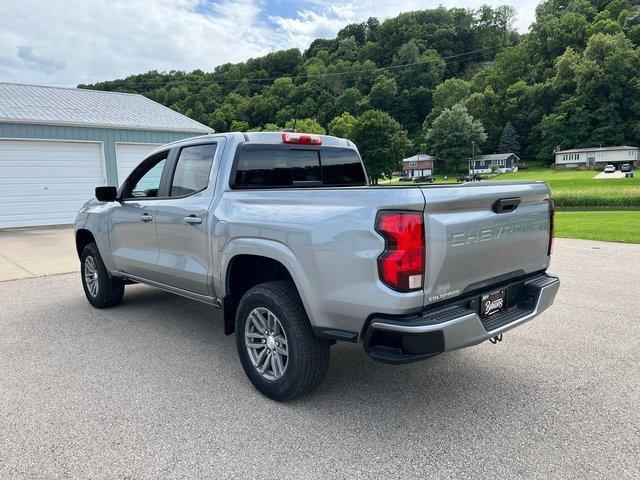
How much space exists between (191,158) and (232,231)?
3.85 ft

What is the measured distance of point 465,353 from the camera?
13.9 feet

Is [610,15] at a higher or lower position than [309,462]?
higher

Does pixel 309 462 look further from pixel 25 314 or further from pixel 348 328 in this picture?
pixel 25 314

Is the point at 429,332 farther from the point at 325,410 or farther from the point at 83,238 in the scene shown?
the point at 83,238

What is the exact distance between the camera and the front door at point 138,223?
4.60 meters

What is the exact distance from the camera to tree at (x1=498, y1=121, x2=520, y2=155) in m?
94.1

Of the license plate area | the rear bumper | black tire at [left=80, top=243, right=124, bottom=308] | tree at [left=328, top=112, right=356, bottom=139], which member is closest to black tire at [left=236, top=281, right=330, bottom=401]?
the rear bumper

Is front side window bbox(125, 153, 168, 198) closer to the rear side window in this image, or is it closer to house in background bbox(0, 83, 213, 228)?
the rear side window

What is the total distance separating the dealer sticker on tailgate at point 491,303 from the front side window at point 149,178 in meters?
3.23

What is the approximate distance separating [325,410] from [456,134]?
94355mm

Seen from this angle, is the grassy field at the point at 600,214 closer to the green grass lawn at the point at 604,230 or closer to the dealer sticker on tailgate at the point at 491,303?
the green grass lawn at the point at 604,230

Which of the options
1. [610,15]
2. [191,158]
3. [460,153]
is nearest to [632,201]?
[191,158]

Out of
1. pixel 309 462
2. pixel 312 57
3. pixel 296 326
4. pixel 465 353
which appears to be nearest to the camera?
pixel 309 462

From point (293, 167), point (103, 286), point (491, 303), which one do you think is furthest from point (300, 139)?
point (103, 286)
